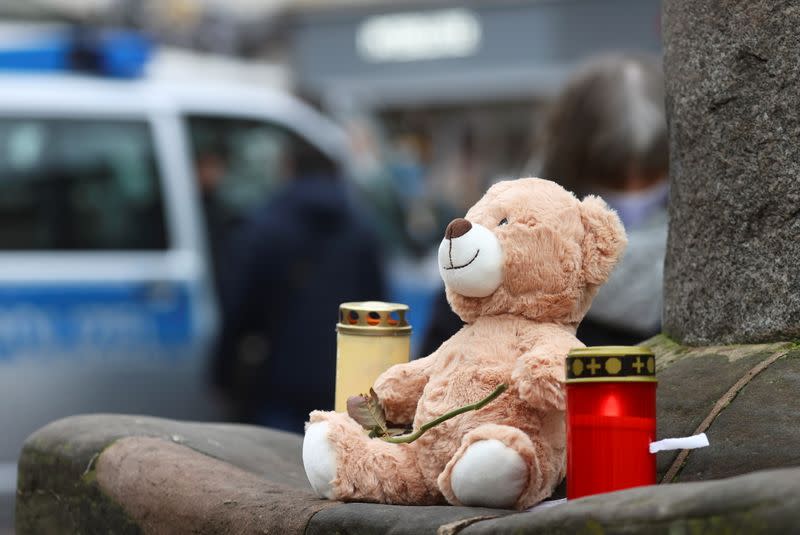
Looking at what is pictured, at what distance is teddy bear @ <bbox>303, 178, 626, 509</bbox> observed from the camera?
1.91 m

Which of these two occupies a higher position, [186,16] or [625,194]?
[186,16]

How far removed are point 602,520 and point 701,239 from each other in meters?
0.86

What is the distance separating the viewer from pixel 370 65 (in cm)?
1828

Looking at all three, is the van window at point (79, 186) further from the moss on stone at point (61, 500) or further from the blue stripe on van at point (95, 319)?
the moss on stone at point (61, 500)

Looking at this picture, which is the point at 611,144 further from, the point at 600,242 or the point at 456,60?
the point at 456,60

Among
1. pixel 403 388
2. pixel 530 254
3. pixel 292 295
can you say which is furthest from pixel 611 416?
pixel 292 295

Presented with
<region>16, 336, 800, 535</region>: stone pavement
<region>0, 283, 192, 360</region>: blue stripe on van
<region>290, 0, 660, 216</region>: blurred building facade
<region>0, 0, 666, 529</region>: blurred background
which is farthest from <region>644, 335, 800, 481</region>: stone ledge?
<region>290, 0, 660, 216</region>: blurred building facade

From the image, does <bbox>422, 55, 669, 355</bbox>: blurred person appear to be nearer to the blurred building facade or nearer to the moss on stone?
the moss on stone

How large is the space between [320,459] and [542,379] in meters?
0.36

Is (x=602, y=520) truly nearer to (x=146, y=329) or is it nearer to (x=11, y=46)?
(x=146, y=329)

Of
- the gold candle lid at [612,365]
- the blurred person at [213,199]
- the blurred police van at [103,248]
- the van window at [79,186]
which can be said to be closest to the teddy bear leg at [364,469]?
the gold candle lid at [612,365]

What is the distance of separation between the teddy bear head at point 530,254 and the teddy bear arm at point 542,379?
0.42 feet

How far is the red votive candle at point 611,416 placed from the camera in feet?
5.89

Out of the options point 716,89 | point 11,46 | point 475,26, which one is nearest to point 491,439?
point 716,89
